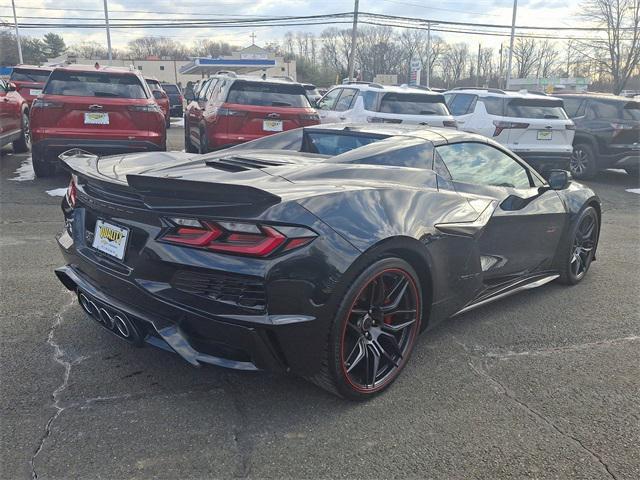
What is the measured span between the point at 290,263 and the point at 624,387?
2147mm

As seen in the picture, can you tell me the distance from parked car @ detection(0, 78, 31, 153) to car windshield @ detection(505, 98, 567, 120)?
357 inches

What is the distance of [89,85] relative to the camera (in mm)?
7996

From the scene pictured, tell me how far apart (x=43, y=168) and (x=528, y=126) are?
28.1ft

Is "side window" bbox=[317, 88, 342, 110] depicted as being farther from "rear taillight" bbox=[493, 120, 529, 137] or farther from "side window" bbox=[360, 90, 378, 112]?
"rear taillight" bbox=[493, 120, 529, 137]

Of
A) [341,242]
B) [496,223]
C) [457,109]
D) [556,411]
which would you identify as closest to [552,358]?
[556,411]

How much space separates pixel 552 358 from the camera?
3.46 m

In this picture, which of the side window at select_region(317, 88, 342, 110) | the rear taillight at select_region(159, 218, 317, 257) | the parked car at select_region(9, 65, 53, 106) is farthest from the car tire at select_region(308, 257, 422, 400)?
the parked car at select_region(9, 65, 53, 106)

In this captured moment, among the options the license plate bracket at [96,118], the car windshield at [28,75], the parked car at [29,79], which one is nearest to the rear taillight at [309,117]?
the license plate bracket at [96,118]

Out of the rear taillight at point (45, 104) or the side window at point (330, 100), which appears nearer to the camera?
the rear taillight at point (45, 104)

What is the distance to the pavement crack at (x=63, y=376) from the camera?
2371 mm

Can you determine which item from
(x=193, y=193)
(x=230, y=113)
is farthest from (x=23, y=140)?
(x=193, y=193)

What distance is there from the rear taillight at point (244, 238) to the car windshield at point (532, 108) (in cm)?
913

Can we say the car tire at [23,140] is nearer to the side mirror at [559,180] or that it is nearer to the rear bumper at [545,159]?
the rear bumper at [545,159]

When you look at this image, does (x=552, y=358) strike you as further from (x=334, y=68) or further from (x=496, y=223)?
(x=334, y=68)
